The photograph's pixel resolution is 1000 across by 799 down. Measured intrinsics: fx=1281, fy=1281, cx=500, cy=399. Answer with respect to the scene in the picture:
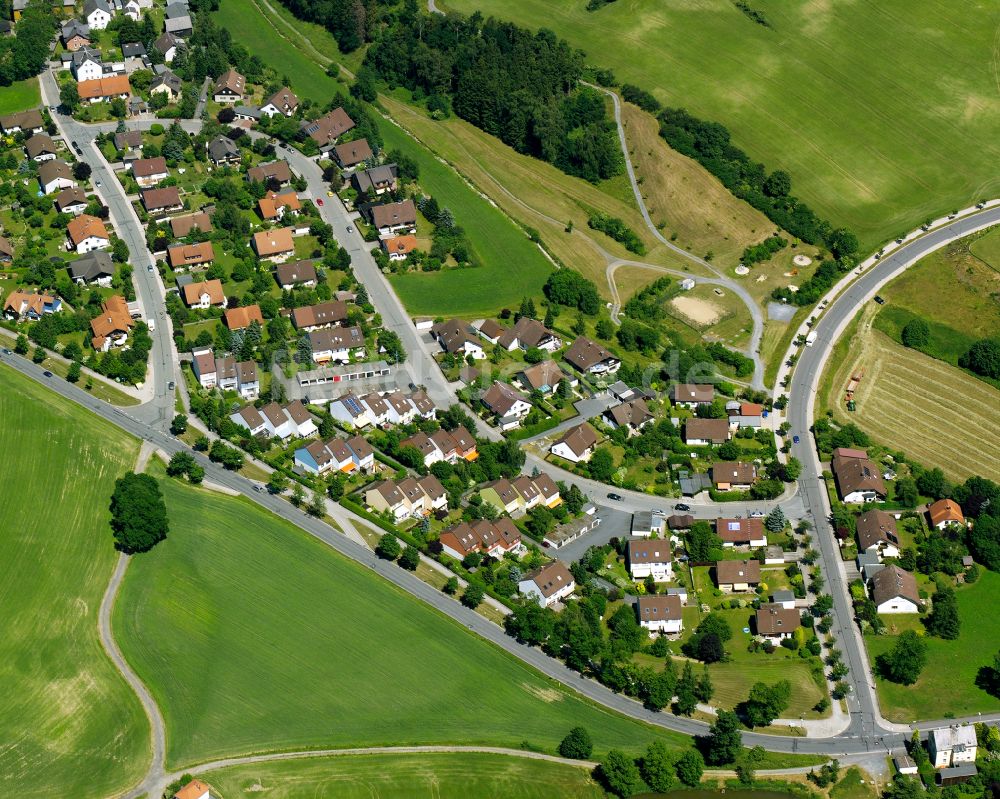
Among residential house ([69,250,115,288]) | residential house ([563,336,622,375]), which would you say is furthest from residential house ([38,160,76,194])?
residential house ([563,336,622,375])

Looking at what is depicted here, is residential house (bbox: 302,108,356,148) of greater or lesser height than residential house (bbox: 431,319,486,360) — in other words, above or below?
above

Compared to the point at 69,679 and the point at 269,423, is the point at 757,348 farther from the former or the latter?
the point at 69,679

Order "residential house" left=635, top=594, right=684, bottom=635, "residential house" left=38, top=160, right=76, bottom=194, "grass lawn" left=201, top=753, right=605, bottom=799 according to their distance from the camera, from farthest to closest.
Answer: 1. "residential house" left=38, top=160, right=76, bottom=194
2. "residential house" left=635, top=594, right=684, bottom=635
3. "grass lawn" left=201, top=753, right=605, bottom=799

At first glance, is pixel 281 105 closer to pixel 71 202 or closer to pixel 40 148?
pixel 40 148

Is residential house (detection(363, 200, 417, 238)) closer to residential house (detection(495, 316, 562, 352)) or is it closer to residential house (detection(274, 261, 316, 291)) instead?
residential house (detection(274, 261, 316, 291))

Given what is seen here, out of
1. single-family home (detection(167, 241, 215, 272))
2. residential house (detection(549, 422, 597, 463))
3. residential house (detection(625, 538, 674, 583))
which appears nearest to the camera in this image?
residential house (detection(625, 538, 674, 583))
